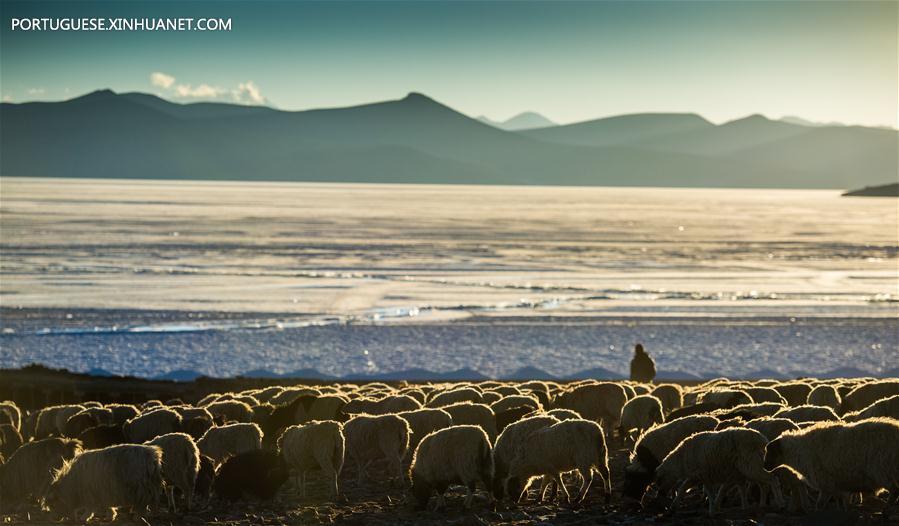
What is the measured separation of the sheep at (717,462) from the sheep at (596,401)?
5236 millimetres

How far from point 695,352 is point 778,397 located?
21.9 metres

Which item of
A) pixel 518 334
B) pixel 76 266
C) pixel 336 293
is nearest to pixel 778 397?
pixel 518 334

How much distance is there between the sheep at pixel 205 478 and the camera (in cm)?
1320

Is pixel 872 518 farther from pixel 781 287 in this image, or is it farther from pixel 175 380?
pixel 781 287

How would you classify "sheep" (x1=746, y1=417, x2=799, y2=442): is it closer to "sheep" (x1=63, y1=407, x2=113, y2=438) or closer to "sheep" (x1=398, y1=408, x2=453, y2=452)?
"sheep" (x1=398, y1=408, x2=453, y2=452)

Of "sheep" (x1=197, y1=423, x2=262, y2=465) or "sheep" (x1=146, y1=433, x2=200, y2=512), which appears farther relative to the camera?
"sheep" (x1=197, y1=423, x2=262, y2=465)

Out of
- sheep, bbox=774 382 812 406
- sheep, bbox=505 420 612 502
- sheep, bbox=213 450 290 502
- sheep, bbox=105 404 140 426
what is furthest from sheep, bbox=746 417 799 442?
sheep, bbox=105 404 140 426

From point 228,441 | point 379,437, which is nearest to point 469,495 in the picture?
point 379,437

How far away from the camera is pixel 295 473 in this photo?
1545cm

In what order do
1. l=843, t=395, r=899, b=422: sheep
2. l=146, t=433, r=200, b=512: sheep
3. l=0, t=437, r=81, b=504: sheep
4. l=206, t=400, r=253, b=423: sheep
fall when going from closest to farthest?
l=146, t=433, r=200, b=512: sheep → l=843, t=395, r=899, b=422: sheep → l=0, t=437, r=81, b=504: sheep → l=206, t=400, r=253, b=423: sheep

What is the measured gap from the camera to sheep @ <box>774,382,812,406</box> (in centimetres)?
1745

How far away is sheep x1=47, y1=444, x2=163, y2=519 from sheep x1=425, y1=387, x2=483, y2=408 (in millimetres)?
5727

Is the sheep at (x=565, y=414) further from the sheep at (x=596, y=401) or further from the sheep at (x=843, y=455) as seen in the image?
the sheep at (x=843, y=455)

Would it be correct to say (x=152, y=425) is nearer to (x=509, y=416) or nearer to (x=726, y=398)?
(x=509, y=416)
